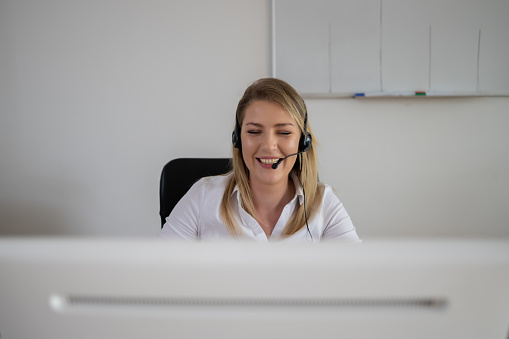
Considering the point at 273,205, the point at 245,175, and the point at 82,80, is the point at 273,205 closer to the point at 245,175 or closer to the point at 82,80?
the point at 245,175

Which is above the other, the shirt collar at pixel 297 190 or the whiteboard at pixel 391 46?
the whiteboard at pixel 391 46

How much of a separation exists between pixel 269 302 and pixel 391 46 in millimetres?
1924

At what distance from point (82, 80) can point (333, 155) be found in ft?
4.65

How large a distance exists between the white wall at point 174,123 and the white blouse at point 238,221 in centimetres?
82

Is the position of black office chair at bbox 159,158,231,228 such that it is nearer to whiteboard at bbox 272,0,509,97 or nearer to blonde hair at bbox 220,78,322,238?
blonde hair at bbox 220,78,322,238

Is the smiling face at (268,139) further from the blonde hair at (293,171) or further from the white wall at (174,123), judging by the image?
the white wall at (174,123)

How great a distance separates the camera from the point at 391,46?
75.1 inches

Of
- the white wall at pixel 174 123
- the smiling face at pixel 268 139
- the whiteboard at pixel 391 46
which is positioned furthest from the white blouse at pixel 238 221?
the whiteboard at pixel 391 46

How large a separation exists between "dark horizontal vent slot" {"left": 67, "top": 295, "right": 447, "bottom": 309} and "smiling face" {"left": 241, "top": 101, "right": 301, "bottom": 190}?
0.86 m

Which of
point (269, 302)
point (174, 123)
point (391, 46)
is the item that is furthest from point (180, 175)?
point (391, 46)

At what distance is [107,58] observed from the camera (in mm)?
1962

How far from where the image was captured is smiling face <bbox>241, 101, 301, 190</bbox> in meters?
1.12

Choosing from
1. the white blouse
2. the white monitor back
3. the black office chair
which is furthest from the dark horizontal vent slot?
the black office chair

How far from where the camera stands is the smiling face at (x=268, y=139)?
3.67ft
